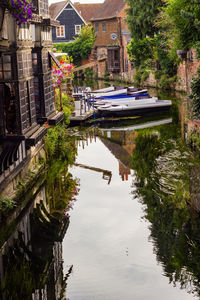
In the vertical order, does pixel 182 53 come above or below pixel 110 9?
below

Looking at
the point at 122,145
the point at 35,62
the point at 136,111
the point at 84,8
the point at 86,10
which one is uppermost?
the point at 84,8

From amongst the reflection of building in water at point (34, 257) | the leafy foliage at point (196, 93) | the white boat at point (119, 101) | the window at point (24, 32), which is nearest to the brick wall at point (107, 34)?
the white boat at point (119, 101)

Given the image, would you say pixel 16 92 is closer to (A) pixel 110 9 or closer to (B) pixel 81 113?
(B) pixel 81 113

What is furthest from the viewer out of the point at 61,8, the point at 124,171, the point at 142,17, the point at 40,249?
the point at 61,8

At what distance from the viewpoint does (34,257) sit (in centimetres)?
1162

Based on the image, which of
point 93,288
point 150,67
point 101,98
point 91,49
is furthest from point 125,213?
point 91,49

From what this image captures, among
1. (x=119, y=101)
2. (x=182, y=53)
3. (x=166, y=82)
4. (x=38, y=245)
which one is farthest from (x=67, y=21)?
(x=38, y=245)

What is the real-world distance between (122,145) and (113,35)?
36.3 meters

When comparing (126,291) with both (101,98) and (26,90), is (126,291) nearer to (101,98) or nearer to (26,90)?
(26,90)

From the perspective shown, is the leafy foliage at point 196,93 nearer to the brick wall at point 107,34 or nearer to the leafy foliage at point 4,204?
the leafy foliage at point 4,204

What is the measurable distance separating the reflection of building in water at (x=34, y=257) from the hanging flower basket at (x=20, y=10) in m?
4.83

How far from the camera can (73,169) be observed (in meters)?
19.4

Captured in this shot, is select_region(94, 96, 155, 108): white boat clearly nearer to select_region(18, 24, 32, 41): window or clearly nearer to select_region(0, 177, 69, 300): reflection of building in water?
select_region(18, 24, 32, 41): window

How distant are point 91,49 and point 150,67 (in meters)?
18.7
